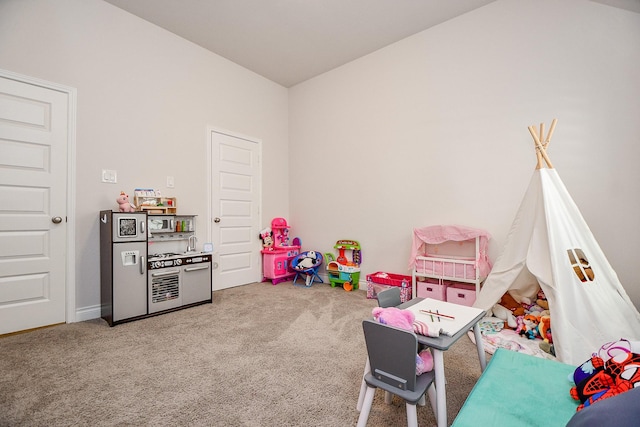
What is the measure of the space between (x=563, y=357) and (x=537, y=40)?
9.43 ft

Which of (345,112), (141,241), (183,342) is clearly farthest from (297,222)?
(183,342)

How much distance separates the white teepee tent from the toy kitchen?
9.85ft

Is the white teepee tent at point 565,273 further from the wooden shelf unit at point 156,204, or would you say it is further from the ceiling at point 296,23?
the wooden shelf unit at point 156,204

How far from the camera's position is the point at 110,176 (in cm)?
305

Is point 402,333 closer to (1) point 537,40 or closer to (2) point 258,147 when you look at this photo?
(1) point 537,40

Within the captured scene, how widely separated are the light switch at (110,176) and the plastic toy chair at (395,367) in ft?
10.3

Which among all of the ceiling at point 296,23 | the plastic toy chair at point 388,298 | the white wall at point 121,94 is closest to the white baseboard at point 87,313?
the white wall at point 121,94

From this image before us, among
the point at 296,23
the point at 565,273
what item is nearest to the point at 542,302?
the point at 565,273

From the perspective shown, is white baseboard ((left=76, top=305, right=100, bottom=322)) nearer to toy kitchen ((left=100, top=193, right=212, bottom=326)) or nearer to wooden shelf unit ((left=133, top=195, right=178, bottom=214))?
toy kitchen ((left=100, top=193, right=212, bottom=326))

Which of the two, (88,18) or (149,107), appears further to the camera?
(149,107)

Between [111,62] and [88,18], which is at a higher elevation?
[88,18]

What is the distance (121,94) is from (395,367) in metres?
3.74

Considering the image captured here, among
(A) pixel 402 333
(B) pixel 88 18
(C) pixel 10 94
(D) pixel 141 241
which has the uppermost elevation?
(B) pixel 88 18

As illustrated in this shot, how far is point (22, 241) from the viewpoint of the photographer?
2.59 meters
